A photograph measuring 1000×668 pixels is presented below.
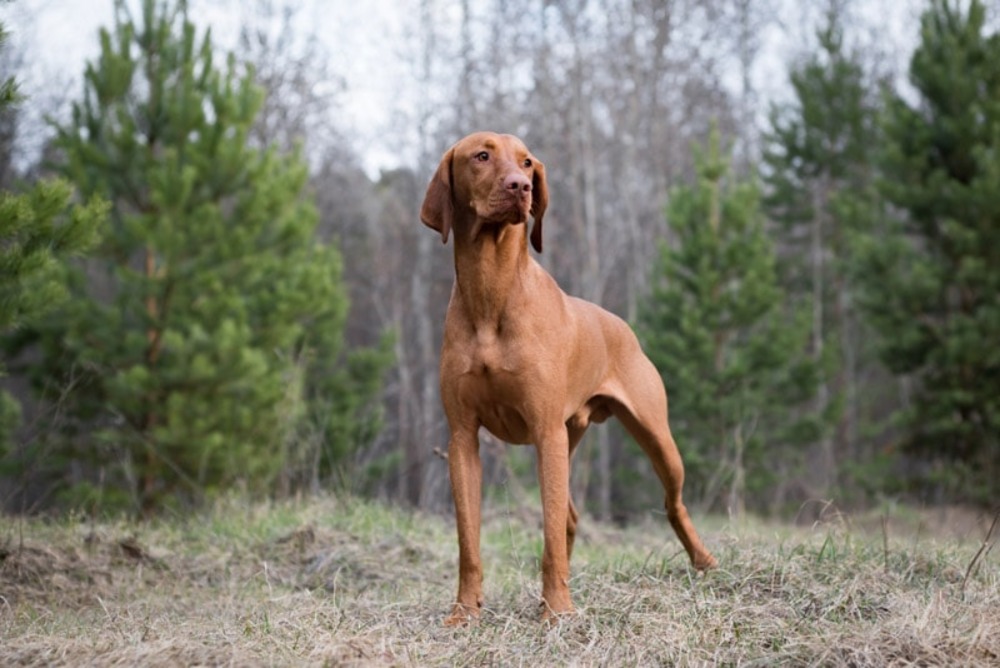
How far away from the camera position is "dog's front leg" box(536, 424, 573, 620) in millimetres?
3857

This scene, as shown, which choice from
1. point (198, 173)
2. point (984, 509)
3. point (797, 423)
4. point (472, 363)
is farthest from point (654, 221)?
point (472, 363)

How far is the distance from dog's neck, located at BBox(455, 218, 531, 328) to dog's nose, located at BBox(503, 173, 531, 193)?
31 cm

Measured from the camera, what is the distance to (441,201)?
3.93m

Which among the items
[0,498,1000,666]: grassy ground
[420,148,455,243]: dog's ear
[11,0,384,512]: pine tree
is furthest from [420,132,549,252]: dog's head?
[11,0,384,512]: pine tree

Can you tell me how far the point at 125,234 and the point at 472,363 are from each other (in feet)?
28.2

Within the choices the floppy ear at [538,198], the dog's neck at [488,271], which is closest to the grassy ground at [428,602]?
the dog's neck at [488,271]

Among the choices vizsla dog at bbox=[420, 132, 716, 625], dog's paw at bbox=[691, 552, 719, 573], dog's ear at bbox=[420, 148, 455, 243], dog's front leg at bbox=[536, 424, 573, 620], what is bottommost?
dog's paw at bbox=[691, 552, 719, 573]

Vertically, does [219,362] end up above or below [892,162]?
below

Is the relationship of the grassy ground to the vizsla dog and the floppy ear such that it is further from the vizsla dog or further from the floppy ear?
the floppy ear

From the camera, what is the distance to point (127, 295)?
36.6ft

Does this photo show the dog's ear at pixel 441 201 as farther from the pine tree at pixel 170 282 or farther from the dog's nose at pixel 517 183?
the pine tree at pixel 170 282

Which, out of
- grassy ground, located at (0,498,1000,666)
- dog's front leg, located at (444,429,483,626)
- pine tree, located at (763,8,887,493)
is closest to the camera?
grassy ground, located at (0,498,1000,666)

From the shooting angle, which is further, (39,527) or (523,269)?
(39,527)

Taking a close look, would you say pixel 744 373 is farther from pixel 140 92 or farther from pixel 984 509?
pixel 140 92
